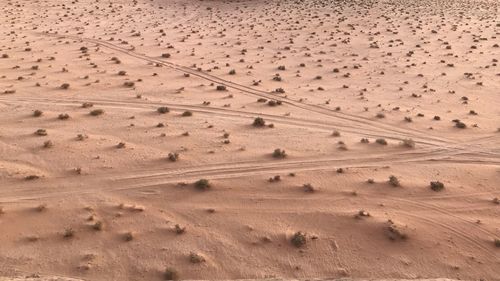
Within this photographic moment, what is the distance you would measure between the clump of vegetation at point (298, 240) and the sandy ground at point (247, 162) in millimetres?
60

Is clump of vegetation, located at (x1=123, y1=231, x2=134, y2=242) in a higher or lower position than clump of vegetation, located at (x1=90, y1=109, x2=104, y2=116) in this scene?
lower

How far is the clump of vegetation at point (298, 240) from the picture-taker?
1110cm

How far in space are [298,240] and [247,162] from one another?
463 centimetres

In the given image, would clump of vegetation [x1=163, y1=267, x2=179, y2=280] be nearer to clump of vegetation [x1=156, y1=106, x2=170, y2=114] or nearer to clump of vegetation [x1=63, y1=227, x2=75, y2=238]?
clump of vegetation [x1=63, y1=227, x2=75, y2=238]

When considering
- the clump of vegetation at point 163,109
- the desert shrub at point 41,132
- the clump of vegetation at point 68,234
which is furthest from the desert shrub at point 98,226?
the clump of vegetation at point 163,109

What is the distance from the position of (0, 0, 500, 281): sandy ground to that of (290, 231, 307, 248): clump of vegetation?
0.20 feet

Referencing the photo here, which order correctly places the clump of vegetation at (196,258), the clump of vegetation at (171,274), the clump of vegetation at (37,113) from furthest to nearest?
the clump of vegetation at (37,113) → the clump of vegetation at (196,258) → the clump of vegetation at (171,274)

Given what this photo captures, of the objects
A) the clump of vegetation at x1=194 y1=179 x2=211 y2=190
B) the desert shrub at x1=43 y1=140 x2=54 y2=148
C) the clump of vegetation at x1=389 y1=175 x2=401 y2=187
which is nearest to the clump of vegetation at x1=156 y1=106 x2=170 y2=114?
the desert shrub at x1=43 y1=140 x2=54 y2=148

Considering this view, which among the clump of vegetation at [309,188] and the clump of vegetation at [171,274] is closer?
the clump of vegetation at [171,274]

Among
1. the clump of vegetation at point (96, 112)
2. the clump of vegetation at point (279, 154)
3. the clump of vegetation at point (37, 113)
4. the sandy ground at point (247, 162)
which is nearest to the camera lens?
the sandy ground at point (247, 162)

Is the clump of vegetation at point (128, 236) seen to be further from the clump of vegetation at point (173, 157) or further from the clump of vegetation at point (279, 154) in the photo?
the clump of vegetation at point (279, 154)

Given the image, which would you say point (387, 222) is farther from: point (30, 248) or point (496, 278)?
point (30, 248)

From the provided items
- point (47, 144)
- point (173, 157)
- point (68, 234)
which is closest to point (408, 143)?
point (173, 157)

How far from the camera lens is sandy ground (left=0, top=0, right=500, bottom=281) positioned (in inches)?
426
